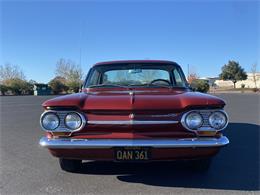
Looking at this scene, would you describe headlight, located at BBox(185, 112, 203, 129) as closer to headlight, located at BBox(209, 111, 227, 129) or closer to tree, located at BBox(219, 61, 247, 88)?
headlight, located at BBox(209, 111, 227, 129)

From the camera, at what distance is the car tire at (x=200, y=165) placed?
4664 mm

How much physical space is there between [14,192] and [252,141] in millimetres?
5277

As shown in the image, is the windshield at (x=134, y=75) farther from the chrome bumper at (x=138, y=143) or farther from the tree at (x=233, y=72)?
the tree at (x=233, y=72)

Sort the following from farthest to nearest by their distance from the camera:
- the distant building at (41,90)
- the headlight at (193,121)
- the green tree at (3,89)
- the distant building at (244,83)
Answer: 1. the distant building at (244,83)
2. the green tree at (3,89)
3. the distant building at (41,90)
4. the headlight at (193,121)

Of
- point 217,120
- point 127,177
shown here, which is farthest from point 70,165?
point 217,120

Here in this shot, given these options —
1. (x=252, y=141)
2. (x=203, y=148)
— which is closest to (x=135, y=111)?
(x=203, y=148)

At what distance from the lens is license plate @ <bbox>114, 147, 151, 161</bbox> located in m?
3.97

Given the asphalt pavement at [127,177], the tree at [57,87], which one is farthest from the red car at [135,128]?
the tree at [57,87]

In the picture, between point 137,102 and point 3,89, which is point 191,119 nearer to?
point 137,102

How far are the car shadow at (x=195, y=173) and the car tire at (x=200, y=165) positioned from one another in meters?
0.07

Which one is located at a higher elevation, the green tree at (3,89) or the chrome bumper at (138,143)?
the chrome bumper at (138,143)

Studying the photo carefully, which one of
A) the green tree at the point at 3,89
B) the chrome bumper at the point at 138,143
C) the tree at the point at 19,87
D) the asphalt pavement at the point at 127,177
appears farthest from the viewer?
the tree at the point at 19,87

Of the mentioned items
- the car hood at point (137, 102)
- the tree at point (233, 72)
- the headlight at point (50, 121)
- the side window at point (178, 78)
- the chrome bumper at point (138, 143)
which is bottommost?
the chrome bumper at point (138, 143)

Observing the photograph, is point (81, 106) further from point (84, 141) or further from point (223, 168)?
point (223, 168)
